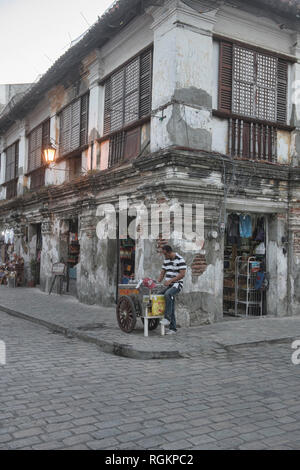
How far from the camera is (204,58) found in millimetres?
9453

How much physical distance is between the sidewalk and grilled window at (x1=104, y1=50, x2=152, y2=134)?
4.84 meters

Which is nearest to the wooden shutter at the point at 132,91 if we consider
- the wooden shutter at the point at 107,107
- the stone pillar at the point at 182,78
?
the wooden shutter at the point at 107,107

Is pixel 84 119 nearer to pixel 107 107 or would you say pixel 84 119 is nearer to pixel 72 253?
pixel 107 107

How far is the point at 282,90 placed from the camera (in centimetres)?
1091

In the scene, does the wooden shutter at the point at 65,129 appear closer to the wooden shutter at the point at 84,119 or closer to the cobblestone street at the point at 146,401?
the wooden shutter at the point at 84,119

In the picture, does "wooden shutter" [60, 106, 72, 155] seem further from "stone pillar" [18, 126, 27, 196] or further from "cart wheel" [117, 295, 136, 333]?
"cart wheel" [117, 295, 136, 333]

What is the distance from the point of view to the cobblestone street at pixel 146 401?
364 cm

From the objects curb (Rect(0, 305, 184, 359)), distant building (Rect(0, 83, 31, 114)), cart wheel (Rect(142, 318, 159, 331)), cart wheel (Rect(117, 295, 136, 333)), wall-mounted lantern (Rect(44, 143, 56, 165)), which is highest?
distant building (Rect(0, 83, 31, 114))

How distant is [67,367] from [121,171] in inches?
228

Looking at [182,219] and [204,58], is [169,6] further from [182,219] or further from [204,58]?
[182,219]

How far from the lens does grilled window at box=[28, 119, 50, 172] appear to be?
16344mm

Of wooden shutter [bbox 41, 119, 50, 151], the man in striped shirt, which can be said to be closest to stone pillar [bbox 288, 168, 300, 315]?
the man in striped shirt
